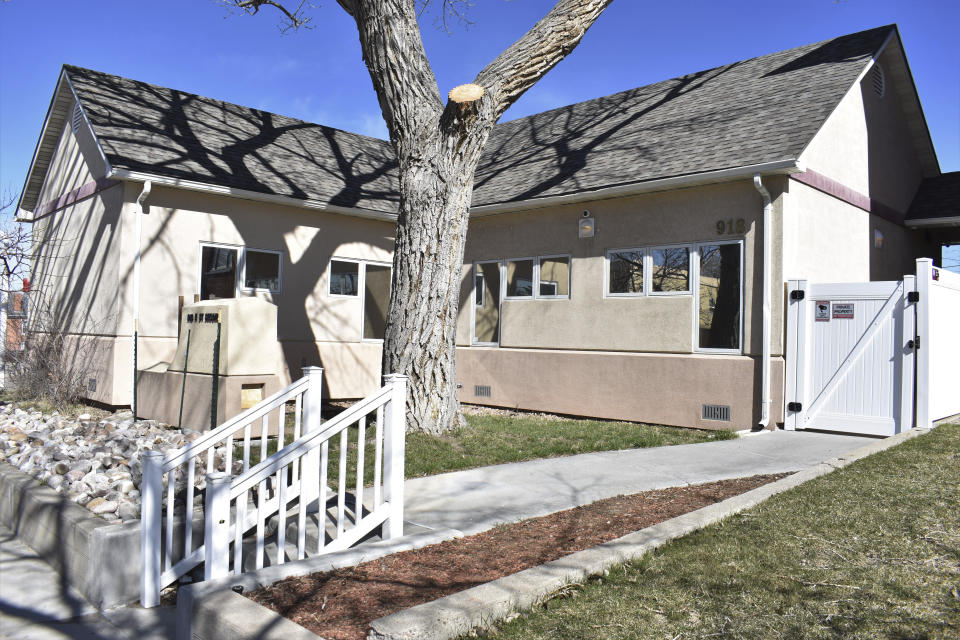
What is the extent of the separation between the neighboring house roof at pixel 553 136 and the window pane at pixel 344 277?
121 cm

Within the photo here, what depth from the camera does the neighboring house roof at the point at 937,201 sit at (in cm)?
1303

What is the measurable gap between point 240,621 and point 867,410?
346 inches

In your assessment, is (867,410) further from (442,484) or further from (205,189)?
(205,189)

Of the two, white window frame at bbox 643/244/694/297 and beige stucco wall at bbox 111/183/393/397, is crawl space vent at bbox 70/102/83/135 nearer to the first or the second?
beige stucco wall at bbox 111/183/393/397

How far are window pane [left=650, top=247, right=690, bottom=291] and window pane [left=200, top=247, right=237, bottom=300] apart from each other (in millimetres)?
7113

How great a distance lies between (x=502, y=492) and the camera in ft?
20.1

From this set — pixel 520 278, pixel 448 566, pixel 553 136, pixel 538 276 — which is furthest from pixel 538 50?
pixel 448 566

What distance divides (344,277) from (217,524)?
10.5 metres

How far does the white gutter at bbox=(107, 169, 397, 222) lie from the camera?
10789mm

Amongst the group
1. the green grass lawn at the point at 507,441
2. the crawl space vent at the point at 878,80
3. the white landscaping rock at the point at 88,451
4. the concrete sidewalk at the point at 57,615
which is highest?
the crawl space vent at the point at 878,80

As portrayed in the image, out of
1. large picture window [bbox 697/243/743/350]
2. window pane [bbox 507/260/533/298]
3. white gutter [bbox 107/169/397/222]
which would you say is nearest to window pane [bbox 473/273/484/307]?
window pane [bbox 507/260/533/298]

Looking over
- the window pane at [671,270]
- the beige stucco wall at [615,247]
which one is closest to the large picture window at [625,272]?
the beige stucco wall at [615,247]

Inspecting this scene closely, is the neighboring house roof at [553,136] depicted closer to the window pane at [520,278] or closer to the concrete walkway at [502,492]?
the window pane at [520,278]

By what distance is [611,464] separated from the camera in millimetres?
7406
